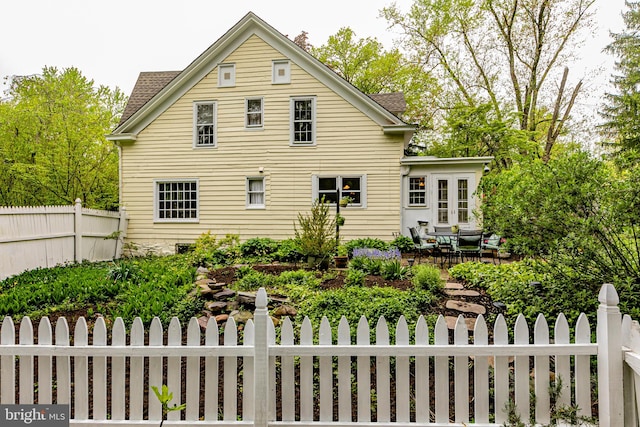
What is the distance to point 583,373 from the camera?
2.22m

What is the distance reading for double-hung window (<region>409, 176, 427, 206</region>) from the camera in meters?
11.5

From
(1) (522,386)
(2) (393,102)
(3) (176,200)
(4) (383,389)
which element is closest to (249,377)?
(4) (383,389)

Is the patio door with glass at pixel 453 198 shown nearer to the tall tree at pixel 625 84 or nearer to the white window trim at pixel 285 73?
the white window trim at pixel 285 73

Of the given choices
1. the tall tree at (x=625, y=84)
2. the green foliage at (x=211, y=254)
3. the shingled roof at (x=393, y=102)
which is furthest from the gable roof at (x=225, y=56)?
the tall tree at (x=625, y=84)

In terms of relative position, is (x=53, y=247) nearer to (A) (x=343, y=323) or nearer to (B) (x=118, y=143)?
(B) (x=118, y=143)

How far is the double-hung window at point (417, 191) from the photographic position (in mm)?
11531

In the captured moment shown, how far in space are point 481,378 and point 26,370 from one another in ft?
9.61

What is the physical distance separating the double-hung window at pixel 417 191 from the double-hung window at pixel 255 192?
481 centimetres

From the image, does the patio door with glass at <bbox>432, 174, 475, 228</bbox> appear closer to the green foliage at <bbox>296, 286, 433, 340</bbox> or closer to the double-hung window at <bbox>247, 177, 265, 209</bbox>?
the double-hung window at <bbox>247, 177, 265, 209</bbox>

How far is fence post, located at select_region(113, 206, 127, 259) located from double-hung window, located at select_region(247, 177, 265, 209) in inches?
164

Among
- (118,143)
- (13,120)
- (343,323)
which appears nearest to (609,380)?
(343,323)

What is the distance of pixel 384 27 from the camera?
2027cm

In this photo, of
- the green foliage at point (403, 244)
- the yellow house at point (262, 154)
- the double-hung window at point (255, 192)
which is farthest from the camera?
the double-hung window at point (255, 192)

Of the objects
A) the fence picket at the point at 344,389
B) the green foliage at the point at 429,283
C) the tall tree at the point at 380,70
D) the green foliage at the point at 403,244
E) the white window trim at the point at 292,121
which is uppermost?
the tall tree at the point at 380,70
